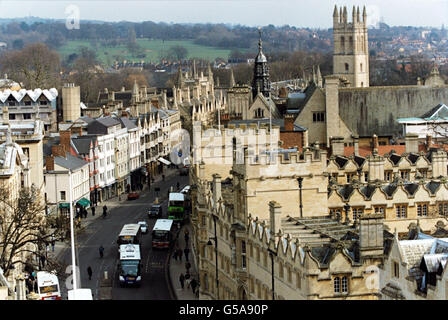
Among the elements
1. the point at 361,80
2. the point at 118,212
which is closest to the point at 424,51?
the point at 361,80

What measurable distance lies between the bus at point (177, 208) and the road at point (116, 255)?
80.7 inches

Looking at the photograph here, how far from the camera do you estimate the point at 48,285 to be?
55312 millimetres

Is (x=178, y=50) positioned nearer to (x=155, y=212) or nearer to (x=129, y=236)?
(x=155, y=212)

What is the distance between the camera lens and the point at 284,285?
39781mm

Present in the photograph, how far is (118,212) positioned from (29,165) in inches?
807

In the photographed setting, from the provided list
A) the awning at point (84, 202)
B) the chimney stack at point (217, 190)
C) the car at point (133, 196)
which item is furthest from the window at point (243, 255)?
the car at point (133, 196)

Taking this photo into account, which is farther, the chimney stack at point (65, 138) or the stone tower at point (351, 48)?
the stone tower at point (351, 48)

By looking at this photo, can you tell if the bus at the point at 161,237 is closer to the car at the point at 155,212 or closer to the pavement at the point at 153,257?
the pavement at the point at 153,257

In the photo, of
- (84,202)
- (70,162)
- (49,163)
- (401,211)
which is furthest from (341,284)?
(84,202)

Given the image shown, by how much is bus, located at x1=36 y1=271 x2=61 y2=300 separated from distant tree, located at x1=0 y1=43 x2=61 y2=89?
86427 millimetres

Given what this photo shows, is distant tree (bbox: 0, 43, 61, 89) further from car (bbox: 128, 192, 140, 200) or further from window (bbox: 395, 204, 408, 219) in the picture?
window (bbox: 395, 204, 408, 219)

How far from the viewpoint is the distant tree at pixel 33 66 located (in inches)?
5946

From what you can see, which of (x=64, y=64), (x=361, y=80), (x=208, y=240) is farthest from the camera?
(x=64, y=64)
